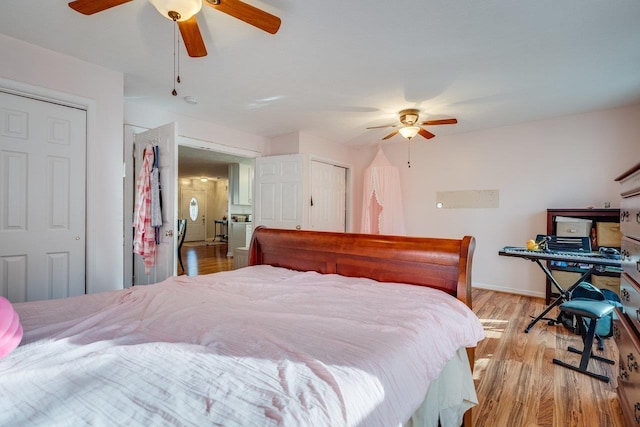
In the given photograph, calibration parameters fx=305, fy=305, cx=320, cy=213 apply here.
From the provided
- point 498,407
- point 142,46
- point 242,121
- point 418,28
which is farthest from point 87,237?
point 498,407

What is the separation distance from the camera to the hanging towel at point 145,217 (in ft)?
10.2

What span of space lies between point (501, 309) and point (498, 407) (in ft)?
7.05

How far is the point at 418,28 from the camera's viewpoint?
2121mm

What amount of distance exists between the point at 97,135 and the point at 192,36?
58.2 inches

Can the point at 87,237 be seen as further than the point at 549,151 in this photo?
No

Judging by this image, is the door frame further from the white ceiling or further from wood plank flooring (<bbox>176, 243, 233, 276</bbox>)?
wood plank flooring (<bbox>176, 243, 233, 276</bbox>)

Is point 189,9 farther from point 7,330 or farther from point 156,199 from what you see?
point 156,199

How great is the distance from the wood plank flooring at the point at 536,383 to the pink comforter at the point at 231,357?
787 millimetres

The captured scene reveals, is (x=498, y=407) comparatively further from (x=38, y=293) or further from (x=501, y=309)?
(x=38, y=293)

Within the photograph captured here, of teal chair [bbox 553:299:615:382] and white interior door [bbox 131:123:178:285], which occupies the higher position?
white interior door [bbox 131:123:178:285]

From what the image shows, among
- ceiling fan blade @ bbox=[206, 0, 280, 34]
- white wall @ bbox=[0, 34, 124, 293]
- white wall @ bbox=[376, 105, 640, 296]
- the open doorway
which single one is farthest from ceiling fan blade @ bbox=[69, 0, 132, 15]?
the open doorway

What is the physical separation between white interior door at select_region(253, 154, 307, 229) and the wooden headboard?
203 centimetres

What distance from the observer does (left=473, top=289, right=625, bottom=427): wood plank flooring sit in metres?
1.75

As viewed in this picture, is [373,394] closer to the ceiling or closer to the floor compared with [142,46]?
closer to the floor
